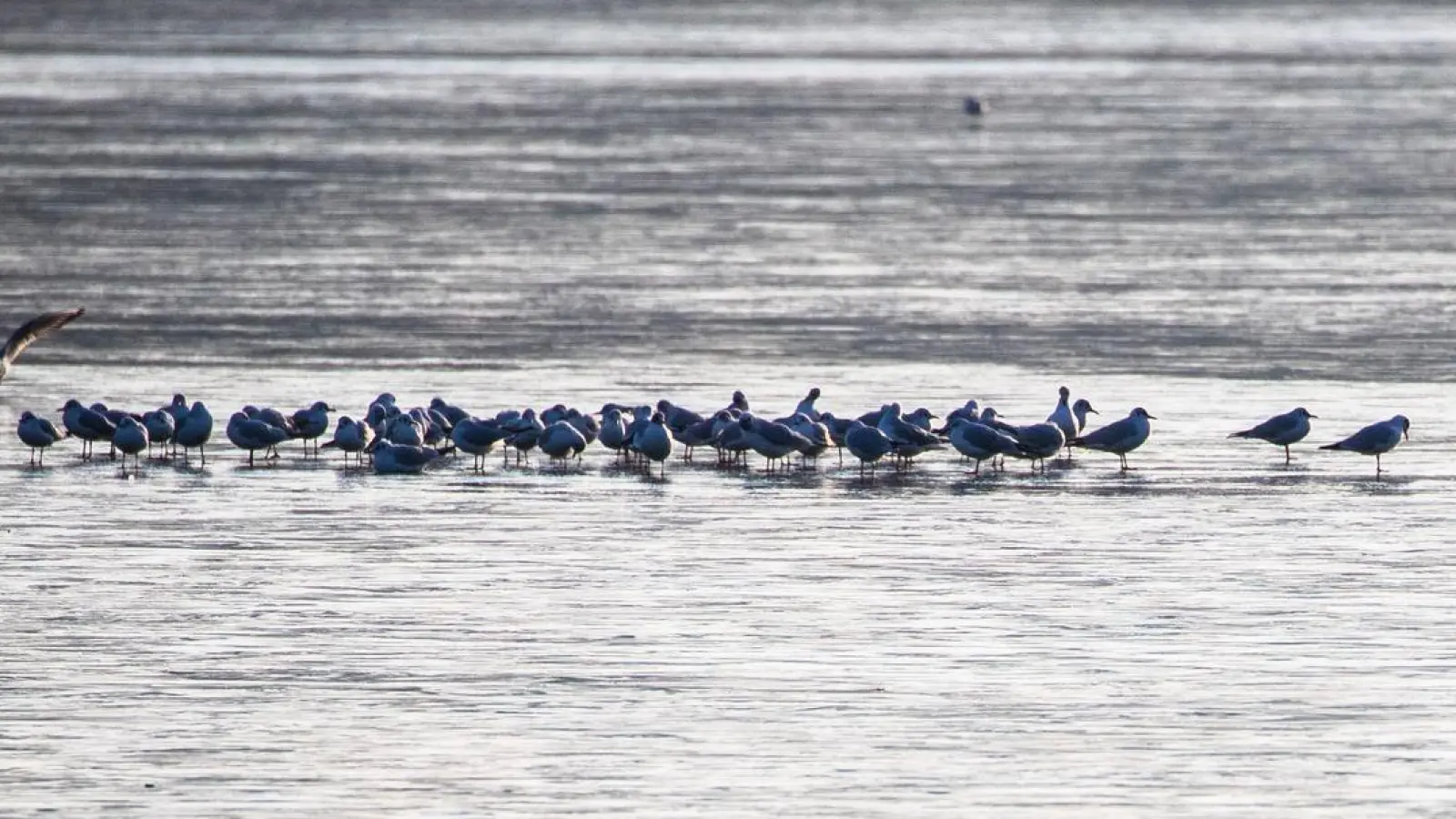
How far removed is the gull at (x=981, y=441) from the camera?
2106cm

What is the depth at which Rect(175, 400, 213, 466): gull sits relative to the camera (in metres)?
21.5

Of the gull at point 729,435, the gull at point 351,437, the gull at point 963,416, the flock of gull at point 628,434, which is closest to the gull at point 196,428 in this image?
the flock of gull at point 628,434

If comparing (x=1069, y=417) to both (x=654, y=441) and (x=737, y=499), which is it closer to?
(x=737, y=499)

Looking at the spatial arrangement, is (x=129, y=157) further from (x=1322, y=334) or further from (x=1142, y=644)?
(x=1142, y=644)

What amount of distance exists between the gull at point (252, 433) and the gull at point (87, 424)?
3.04ft

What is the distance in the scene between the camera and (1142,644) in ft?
49.3

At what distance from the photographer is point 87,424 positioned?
21734 millimetres

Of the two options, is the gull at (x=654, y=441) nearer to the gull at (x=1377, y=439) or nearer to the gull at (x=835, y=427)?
the gull at (x=835, y=427)

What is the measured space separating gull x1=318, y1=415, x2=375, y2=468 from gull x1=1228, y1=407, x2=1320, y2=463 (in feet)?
21.8

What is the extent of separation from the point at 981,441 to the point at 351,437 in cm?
468

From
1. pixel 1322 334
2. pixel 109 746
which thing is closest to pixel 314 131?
pixel 1322 334

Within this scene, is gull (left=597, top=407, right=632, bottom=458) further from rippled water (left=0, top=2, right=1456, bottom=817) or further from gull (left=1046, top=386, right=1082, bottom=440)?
gull (left=1046, top=386, right=1082, bottom=440)

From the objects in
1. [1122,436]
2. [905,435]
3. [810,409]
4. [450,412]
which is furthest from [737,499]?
[1122,436]

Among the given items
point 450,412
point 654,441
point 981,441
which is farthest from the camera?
point 450,412
